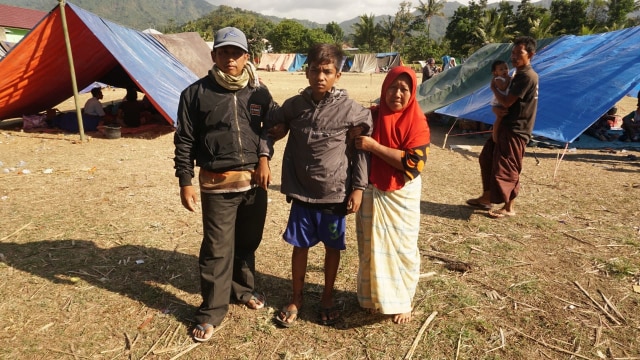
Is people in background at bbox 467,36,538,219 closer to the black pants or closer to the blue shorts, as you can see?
the blue shorts

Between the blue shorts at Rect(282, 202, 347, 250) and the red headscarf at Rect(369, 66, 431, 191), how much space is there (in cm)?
38

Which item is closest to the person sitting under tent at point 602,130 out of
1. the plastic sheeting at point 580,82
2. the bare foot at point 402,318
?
the plastic sheeting at point 580,82

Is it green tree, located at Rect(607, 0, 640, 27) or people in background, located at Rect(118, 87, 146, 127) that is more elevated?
green tree, located at Rect(607, 0, 640, 27)

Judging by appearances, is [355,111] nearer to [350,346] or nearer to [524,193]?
[350,346]

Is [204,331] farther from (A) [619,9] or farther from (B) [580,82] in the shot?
(A) [619,9]

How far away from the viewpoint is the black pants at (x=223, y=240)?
8.02 ft

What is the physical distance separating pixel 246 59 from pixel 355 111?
79 cm

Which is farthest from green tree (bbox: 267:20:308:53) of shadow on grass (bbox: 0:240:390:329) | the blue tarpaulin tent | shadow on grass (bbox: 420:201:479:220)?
shadow on grass (bbox: 0:240:390:329)

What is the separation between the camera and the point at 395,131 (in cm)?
237

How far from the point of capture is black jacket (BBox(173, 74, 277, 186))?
2.34 metres

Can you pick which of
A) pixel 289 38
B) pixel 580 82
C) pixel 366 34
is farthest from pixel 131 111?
pixel 366 34

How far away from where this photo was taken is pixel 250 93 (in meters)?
2.43

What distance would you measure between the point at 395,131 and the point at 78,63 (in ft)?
30.2

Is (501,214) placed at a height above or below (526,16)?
below
